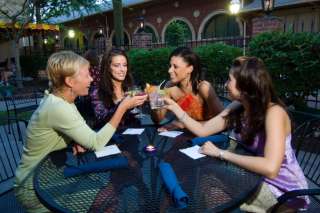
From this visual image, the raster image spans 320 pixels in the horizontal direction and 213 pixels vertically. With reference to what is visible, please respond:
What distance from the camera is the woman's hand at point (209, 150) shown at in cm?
184

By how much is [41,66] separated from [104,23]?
31.7 ft

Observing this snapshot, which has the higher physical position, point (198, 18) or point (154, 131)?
point (198, 18)

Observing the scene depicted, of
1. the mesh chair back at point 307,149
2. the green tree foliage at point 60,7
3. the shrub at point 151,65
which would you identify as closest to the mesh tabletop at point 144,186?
the mesh chair back at point 307,149

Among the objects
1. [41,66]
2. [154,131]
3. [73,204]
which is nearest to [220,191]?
→ [73,204]

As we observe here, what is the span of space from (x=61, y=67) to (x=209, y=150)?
1.04 metres

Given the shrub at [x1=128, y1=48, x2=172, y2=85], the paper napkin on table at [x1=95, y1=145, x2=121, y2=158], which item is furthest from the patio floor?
the shrub at [x1=128, y1=48, x2=172, y2=85]

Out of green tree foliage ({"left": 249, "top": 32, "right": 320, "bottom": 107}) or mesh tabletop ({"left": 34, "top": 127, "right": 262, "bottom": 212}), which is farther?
green tree foliage ({"left": 249, "top": 32, "right": 320, "bottom": 107})

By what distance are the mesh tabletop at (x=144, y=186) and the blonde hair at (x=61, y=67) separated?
50 centimetres

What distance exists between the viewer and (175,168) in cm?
172

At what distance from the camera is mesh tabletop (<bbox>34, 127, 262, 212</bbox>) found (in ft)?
4.58

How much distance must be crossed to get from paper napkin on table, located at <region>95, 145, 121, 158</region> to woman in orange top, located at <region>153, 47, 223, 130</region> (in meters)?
0.87

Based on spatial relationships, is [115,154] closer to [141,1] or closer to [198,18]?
[198,18]

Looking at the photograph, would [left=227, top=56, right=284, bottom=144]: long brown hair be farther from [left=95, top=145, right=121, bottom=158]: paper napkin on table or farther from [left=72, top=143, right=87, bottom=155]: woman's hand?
[left=72, top=143, right=87, bottom=155]: woman's hand

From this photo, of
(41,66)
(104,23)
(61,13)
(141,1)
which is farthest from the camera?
(104,23)
